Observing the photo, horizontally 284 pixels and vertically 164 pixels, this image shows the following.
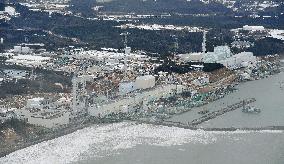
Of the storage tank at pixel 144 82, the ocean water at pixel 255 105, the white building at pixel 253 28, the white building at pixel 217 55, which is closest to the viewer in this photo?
the ocean water at pixel 255 105

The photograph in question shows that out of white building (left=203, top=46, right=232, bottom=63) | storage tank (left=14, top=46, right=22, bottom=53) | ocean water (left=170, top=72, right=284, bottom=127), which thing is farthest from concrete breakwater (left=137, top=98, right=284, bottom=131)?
storage tank (left=14, top=46, right=22, bottom=53)

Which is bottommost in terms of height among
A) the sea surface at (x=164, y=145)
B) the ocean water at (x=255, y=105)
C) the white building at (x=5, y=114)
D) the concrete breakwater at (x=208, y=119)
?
the ocean water at (x=255, y=105)

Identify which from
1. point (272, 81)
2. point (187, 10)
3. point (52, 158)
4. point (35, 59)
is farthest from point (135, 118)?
point (187, 10)

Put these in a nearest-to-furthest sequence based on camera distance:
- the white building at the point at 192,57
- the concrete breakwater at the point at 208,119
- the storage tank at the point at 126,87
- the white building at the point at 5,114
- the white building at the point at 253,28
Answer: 1. the white building at the point at 5,114
2. the concrete breakwater at the point at 208,119
3. the storage tank at the point at 126,87
4. the white building at the point at 192,57
5. the white building at the point at 253,28

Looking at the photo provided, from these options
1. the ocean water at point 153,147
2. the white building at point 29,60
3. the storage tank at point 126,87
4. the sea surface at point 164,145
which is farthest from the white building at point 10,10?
the ocean water at point 153,147

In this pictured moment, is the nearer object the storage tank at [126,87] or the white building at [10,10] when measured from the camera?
the storage tank at [126,87]

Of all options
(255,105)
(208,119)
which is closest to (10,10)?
(255,105)

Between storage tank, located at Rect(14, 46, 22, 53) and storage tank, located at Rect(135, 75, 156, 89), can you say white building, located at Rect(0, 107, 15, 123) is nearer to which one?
storage tank, located at Rect(135, 75, 156, 89)

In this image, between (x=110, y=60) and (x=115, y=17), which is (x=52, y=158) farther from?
(x=115, y=17)

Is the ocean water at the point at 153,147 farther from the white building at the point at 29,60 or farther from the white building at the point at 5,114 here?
the white building at the point at 29,60
